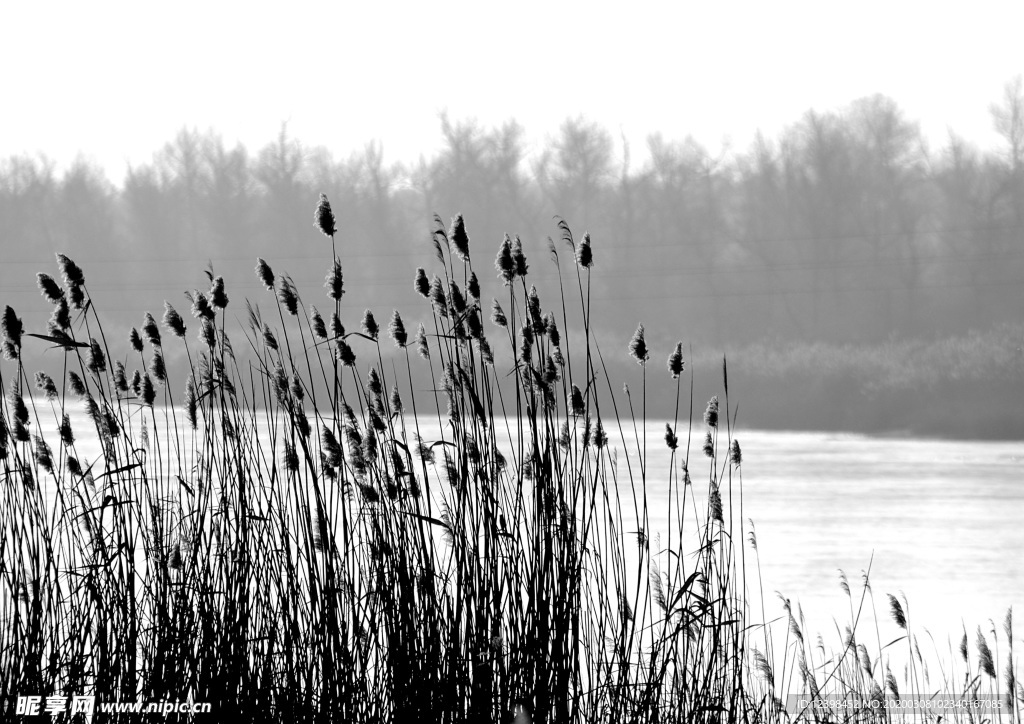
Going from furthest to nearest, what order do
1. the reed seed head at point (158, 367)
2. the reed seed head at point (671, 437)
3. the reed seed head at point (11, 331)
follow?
the reed seed head at point (671, 437) < the reed seed head at point (158, 367) < the reed seed head at point (11, 331)

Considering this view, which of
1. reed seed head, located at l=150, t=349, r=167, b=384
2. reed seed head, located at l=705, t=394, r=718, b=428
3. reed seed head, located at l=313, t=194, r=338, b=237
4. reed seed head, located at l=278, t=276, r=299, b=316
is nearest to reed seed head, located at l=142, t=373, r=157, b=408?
reed seed head, located at l=150, t=349, r=167, b=384

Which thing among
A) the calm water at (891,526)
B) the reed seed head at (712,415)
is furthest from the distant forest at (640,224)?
the reed seed head at (712,415)

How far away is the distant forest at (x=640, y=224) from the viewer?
40.8 meters

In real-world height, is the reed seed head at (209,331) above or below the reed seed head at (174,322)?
below

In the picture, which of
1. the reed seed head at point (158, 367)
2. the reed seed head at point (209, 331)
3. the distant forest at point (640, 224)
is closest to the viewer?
the reed seed head at point (209, 331)

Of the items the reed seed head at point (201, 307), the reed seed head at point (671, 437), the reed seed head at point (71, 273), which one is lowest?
the reed seed head at point (671, 437)

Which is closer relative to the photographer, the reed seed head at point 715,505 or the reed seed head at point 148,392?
the reed seed head at point 148,392

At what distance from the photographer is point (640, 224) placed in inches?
1821

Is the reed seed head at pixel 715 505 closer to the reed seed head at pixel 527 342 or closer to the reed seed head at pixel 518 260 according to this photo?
the reed seed head at pixel 527 342

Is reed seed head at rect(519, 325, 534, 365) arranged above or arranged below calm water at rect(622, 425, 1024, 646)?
above

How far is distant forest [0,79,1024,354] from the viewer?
40.8m

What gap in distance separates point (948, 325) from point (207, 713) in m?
39.8

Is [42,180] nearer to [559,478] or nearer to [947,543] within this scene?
[947,543]

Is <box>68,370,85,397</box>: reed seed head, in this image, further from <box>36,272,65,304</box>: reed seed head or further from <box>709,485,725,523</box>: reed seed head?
<box>709,485,725,523</box>: reed seed head
